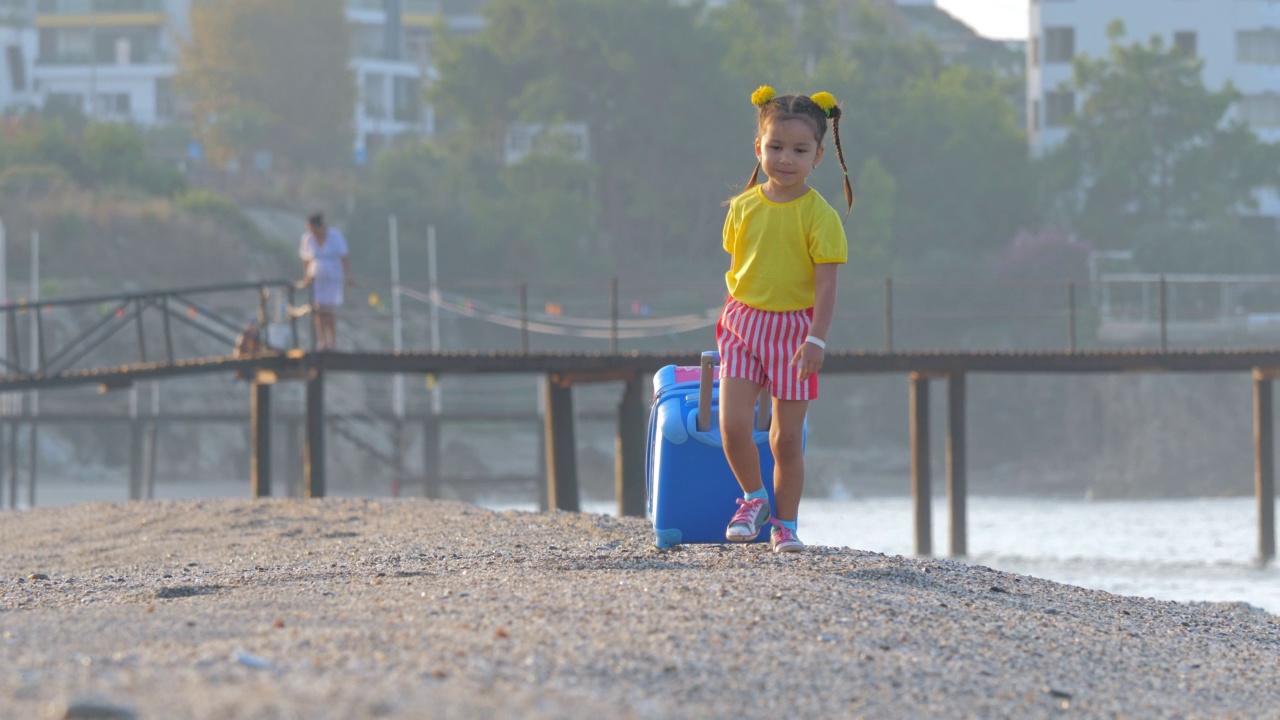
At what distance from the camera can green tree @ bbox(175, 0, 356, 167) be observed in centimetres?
6088

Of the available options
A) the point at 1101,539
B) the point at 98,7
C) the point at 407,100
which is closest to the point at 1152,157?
the point at 1101,539

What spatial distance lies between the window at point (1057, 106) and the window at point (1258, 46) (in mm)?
7729

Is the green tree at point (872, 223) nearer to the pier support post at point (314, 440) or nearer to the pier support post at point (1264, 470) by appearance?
the pier support post at point (1264, 470)

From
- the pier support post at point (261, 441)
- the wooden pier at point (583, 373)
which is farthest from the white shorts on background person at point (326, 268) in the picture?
the pier support post at point (261, 441)

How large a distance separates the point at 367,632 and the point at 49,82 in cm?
7172

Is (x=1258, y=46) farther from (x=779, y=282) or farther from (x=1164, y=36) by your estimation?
(x=779, y=282)

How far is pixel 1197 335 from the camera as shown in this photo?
46000 mm

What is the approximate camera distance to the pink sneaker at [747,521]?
6598 mm

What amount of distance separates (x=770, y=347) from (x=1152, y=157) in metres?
50.5

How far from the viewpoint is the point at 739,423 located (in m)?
6.48

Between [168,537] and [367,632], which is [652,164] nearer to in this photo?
[168,537]

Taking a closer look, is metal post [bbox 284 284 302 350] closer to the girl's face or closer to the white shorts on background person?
the white shorts on background person

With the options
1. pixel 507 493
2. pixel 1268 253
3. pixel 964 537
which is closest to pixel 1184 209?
pixel 1268 253

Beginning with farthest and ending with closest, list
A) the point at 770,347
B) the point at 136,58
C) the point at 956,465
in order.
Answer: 1. the point at 136,58
2. the point at 956,465
3. the point at 770,347
